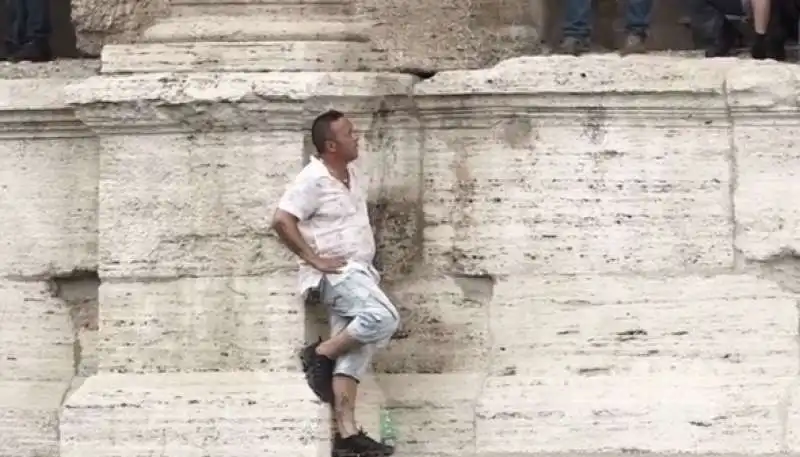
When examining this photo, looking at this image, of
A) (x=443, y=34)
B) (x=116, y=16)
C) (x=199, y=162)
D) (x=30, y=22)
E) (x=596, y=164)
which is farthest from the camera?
(x=30, y=22)

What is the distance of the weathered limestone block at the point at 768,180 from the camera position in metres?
8.61

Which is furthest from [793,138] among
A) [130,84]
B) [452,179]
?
[130,84]

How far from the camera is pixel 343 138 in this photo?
27.3ft

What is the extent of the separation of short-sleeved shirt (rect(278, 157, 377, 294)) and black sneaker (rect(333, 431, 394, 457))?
0.56m

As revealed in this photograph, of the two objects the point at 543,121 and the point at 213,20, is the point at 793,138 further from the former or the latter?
the point at 213,20

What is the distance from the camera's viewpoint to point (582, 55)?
8.82 m

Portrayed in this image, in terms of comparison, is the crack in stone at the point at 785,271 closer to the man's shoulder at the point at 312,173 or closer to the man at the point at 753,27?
the man at the point at 753,27

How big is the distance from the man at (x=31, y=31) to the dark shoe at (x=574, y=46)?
2.19m

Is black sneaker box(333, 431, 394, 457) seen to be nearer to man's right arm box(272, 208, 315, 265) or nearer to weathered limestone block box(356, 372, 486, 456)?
weathered limestone block box(356, 372, 486, 456)

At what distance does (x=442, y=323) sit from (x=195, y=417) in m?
1.01

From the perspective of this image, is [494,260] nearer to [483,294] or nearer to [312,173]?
[483,294]

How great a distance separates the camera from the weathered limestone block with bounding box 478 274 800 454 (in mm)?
8539

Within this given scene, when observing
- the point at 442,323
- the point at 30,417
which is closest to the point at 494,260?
the point at 442,323

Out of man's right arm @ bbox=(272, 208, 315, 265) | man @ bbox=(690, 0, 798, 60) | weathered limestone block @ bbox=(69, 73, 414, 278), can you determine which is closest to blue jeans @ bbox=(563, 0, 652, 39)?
man @ bbox=(690, 0, 798, 60)
